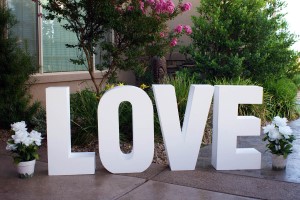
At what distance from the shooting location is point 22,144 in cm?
414

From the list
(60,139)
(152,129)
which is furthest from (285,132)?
(60,139)

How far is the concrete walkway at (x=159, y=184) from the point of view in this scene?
368cm

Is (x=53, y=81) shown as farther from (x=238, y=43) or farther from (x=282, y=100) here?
(x=282, y=100)

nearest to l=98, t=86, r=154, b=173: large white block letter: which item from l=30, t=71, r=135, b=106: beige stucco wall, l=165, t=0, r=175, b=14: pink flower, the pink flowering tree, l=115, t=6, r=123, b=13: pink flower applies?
the pink flowering tree

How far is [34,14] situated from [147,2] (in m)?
2.50

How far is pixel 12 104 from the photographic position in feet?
20.5

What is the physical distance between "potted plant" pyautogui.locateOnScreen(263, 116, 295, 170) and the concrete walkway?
0.12m

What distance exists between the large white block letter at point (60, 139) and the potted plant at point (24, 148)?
170 mm

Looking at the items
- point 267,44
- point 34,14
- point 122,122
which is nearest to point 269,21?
point 267,44

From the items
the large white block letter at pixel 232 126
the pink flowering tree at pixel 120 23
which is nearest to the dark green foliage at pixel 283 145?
the large white block letter at pixel 232 126

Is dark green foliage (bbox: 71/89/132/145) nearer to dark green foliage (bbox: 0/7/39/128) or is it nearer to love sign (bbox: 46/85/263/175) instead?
dark green foliage (bbox: 0/7/39/128)

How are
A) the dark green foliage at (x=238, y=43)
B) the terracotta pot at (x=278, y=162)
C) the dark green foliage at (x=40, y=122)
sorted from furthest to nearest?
the dark green foliage at (x=238, y=43), the dark green foliage at (x=40, y=122), the terracotta pot at (x=278, y=162)

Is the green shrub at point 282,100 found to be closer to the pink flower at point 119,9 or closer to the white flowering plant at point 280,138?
the white flowering plant at point 280,138

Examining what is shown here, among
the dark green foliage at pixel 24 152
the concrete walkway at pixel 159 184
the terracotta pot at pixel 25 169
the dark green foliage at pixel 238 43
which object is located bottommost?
the concrete walkway at pixel 159 184
